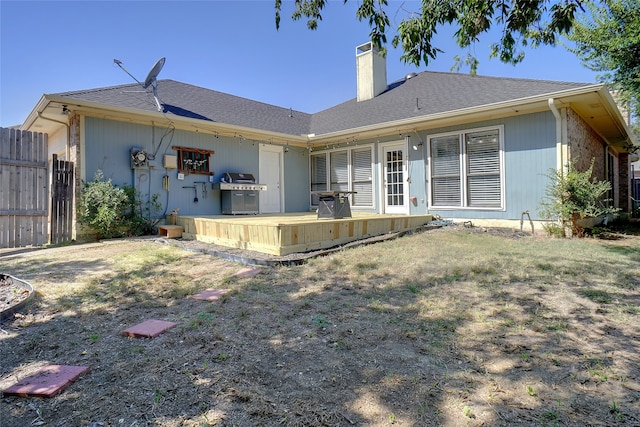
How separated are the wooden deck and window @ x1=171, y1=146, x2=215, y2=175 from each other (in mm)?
1672

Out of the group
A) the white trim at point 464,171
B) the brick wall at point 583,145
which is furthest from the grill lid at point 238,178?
the brick wall at point 583,145

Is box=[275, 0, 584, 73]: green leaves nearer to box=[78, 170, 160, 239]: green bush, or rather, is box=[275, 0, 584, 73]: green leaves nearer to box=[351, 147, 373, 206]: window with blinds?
box=[78, 170, 160, 239]: green bush

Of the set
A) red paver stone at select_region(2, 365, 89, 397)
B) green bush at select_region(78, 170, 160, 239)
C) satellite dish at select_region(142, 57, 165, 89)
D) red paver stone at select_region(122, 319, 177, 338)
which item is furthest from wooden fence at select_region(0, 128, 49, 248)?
red paver stone at select_region(2, 365, 89, 397)

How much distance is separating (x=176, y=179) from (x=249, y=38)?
183 inches

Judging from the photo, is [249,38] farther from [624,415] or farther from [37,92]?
[624,415]

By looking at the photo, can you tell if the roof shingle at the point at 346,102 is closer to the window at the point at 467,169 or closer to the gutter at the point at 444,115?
the gutter at the point at 444,115

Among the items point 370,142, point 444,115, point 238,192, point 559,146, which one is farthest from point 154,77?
point 559,146

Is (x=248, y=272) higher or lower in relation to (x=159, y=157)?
lower

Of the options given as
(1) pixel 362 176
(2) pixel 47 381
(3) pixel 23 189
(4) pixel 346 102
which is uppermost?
(4) pixel 346 102

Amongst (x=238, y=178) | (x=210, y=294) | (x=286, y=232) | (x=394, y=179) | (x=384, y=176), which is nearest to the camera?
(x=210, y=294)

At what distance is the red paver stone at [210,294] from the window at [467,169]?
6304 mm

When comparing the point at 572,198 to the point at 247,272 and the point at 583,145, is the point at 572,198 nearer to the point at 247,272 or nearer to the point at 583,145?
the point at 583,145

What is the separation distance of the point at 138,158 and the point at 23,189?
2033 mm

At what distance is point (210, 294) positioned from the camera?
3359mm
